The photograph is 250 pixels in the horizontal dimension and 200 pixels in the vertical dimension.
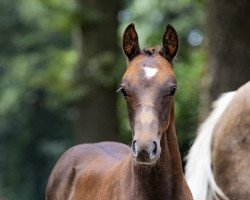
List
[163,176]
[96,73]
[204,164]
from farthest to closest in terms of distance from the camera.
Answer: [96,73] < [204,164] < [163,176]

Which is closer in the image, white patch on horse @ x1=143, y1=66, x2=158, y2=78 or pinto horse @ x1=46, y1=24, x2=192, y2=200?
pinto horse @ x1=46, y1=24, x2=192, y2=200

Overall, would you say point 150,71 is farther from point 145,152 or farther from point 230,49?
point 230,49

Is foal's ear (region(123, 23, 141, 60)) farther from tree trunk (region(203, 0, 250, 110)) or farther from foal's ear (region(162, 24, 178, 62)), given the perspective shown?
tree trunk (region(203, 0, 250, 110))

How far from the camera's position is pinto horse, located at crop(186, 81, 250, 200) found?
5.93 meters

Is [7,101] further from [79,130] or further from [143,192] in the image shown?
[143,192]

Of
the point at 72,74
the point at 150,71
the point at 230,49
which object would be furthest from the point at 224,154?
the point at 72,74

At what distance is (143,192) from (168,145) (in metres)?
0.32

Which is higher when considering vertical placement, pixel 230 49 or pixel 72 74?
pixel 230 49

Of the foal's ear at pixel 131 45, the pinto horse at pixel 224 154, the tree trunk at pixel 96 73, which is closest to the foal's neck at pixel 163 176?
the foal's ear at pixel 131 45

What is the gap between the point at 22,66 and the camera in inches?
838

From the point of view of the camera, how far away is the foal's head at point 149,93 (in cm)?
433

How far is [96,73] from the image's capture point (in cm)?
1242

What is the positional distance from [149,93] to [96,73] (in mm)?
7907

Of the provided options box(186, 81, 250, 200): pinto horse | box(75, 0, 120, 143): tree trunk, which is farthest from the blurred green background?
box(186, 81, 250, 200): pinto horse
